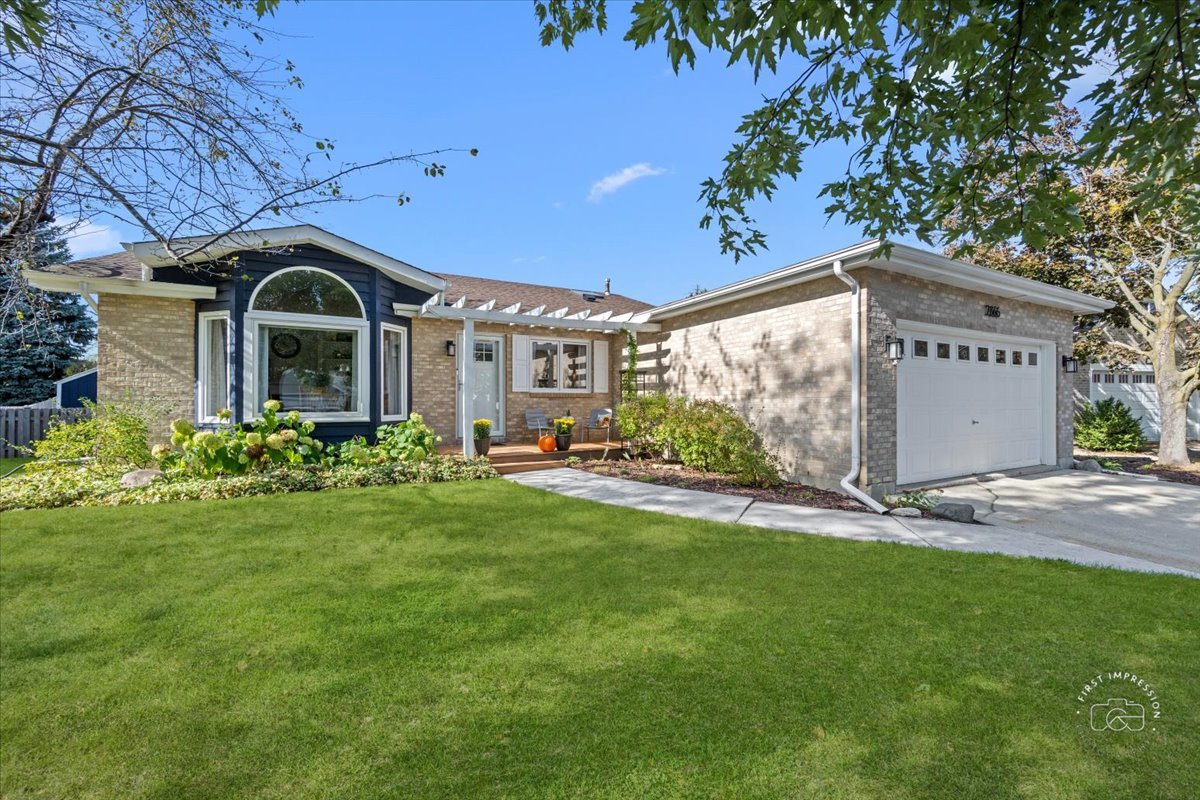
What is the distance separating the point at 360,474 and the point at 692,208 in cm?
649

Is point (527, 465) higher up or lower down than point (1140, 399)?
lower down

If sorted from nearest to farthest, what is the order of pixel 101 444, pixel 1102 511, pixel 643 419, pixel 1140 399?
pixel 1102 511, pixel 101 444, pixel 643 419, pixel 1140 399

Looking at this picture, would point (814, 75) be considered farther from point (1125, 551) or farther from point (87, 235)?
point (1125, 551)

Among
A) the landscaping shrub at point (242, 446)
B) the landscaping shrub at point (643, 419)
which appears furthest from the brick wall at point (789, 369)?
the landscaping shrub at point (242, 446)

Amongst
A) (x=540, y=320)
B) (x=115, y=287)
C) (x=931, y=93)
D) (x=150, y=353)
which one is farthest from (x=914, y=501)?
(x=115, y=287)

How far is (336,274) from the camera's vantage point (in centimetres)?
953

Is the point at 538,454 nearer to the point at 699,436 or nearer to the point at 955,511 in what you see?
the point at 699,436

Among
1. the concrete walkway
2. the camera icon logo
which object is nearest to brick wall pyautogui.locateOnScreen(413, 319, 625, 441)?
the concrete walkway

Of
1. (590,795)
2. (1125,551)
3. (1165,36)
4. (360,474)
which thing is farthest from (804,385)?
(590,795)

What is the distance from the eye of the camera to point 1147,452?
14.2 metres

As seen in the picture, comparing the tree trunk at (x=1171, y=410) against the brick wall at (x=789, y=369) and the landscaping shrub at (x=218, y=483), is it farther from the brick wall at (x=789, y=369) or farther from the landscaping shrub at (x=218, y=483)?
the landscaping shrub at (x=218, y=483)

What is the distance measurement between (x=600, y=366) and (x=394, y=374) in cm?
506

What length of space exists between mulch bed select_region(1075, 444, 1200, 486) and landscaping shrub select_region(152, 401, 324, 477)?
15.3m

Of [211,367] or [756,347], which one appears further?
[756,347]
